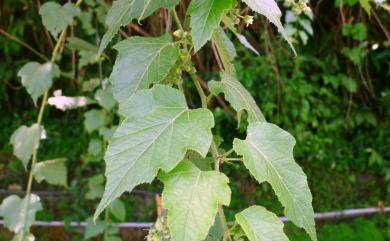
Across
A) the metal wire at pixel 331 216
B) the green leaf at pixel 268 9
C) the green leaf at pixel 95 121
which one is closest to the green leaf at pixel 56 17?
the green leaf at pixel 95 121

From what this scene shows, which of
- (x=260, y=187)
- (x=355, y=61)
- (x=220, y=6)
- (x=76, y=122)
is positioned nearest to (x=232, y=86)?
(x=220, y=6)

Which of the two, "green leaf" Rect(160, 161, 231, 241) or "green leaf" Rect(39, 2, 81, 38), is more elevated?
"green leaf" Rect(39, 2, 81, 38)

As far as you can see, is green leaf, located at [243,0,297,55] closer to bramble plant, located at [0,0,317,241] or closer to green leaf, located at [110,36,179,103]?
bramble plant, located at [0,0,317,241]

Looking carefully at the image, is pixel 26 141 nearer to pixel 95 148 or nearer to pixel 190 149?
pixel 95 148

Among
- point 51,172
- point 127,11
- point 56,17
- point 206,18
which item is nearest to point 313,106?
point 51,172

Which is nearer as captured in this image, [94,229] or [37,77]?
[37,77]

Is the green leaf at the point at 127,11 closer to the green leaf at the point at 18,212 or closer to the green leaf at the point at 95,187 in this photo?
the green leaf at the point at 18,212

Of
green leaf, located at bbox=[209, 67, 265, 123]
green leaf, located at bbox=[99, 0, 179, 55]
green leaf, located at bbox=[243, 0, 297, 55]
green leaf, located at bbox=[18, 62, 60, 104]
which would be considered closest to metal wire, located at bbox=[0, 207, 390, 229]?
green leaf, located at bbox=[18, 62, 60, 104]
